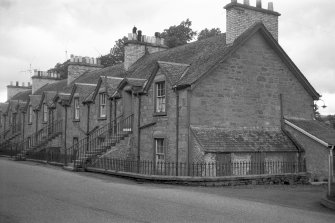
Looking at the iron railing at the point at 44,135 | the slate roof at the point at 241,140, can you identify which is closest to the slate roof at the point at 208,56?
the slate roof at the point at 241,140

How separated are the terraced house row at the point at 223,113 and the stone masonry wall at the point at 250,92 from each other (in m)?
0.05

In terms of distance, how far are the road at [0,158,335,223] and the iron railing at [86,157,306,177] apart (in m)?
2.95

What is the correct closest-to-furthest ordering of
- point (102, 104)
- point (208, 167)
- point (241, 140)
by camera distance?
point (208, 167) < point (241, 140) < point (102, 104)

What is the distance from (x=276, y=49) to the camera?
73.7ft

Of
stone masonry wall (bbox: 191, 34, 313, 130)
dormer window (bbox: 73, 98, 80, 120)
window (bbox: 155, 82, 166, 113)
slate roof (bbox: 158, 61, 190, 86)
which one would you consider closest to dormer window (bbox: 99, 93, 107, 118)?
dormer window (bbox: 73, 98, 80, 120)

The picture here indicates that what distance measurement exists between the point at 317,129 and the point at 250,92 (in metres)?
4.23

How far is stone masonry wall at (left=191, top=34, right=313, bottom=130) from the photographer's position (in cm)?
2017

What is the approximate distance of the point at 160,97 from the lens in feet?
71.9

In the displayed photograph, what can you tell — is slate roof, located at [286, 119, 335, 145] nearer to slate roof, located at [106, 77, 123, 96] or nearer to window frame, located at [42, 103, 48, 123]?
slate roof, located at [106, 77, 123, 96]

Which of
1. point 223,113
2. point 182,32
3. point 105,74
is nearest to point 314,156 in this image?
point 223,113

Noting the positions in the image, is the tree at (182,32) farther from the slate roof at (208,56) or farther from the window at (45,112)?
the slate roof at (208,56)

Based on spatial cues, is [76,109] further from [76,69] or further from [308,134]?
[308,134]

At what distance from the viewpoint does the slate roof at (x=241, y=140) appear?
62.3 feet

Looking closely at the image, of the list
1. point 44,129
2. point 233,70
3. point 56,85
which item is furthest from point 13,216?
point 56,85
